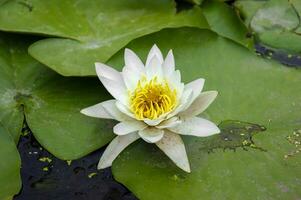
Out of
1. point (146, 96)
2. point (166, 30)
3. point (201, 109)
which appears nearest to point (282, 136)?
point (201, 109)

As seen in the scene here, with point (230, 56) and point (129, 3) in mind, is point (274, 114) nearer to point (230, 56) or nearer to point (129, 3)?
point (230, 56)

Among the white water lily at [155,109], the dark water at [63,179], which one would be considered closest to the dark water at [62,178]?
the dark water at [63,179]

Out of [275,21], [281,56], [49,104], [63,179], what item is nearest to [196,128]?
[63,179]

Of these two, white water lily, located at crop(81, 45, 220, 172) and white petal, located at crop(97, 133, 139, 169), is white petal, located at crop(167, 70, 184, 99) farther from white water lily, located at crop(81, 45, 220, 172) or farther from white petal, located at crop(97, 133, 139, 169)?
white petal, located at crop(97, 133, 139, 169)

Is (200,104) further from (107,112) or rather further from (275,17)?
(275,17)

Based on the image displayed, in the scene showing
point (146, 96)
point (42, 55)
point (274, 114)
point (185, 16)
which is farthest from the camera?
point (185, 16)
